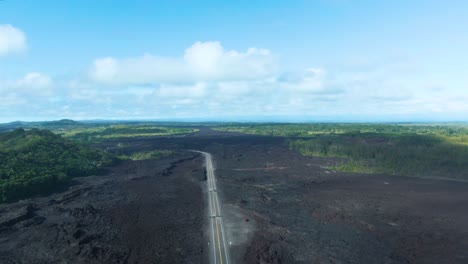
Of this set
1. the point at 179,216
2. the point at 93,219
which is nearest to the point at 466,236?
the point at 179,216

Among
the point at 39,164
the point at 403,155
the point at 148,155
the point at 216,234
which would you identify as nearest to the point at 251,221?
the point at 216,234

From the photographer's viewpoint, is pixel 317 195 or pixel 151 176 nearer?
pixel 317 195

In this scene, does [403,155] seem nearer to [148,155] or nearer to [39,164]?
[148,155]

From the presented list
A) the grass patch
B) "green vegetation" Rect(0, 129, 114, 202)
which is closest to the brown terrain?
"green vegetation" Rect(0, 129, 114, 202)

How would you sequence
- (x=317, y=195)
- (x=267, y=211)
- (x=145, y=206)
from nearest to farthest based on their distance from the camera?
1. (x=267, y=211)
2. (x=145, y=206)
3. (x=317, y=195)

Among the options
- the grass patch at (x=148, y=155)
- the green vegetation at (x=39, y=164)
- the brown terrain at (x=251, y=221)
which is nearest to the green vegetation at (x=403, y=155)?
the brown terrain at (x=251, y=221)

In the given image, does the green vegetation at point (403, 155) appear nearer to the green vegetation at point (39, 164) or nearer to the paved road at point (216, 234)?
the paved road at point (216, 234)

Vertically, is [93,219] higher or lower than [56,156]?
lower

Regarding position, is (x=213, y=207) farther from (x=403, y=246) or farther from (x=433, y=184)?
(x=433, y=184)
